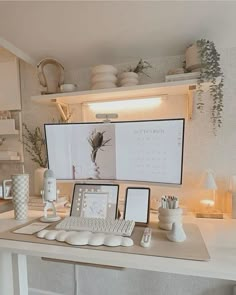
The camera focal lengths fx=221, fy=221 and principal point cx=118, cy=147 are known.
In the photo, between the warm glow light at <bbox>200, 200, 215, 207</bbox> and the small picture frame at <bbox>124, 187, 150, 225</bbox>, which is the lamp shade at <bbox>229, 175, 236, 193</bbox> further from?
the small picture frame at <bbox>124, 187, 150, 225</bbox>

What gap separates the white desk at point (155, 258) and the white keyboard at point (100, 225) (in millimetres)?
147

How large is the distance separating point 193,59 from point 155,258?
0.96m

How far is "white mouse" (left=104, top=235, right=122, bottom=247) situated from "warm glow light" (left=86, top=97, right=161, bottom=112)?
834 millimetres

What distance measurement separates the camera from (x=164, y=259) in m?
0.71

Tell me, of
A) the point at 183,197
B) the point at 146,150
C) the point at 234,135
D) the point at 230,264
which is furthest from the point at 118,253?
the point at 234,135

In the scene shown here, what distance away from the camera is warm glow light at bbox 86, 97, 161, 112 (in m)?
1.38

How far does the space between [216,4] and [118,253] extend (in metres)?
1.17

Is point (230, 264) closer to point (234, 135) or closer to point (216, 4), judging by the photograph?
point (234, 135)

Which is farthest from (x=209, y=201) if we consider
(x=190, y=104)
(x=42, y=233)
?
(x=42, y=233)

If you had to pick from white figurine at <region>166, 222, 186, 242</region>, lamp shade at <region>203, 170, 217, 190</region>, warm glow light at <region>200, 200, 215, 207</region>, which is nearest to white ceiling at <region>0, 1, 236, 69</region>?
lamp shade at <region>203, 170, 217, 190</region>

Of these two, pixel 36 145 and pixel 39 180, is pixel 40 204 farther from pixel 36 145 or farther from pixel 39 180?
pixel 36 145

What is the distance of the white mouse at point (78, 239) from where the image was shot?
0.83 meters

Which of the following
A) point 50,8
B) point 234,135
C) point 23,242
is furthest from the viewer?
point 234,135

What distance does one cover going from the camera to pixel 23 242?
87 centimetres
